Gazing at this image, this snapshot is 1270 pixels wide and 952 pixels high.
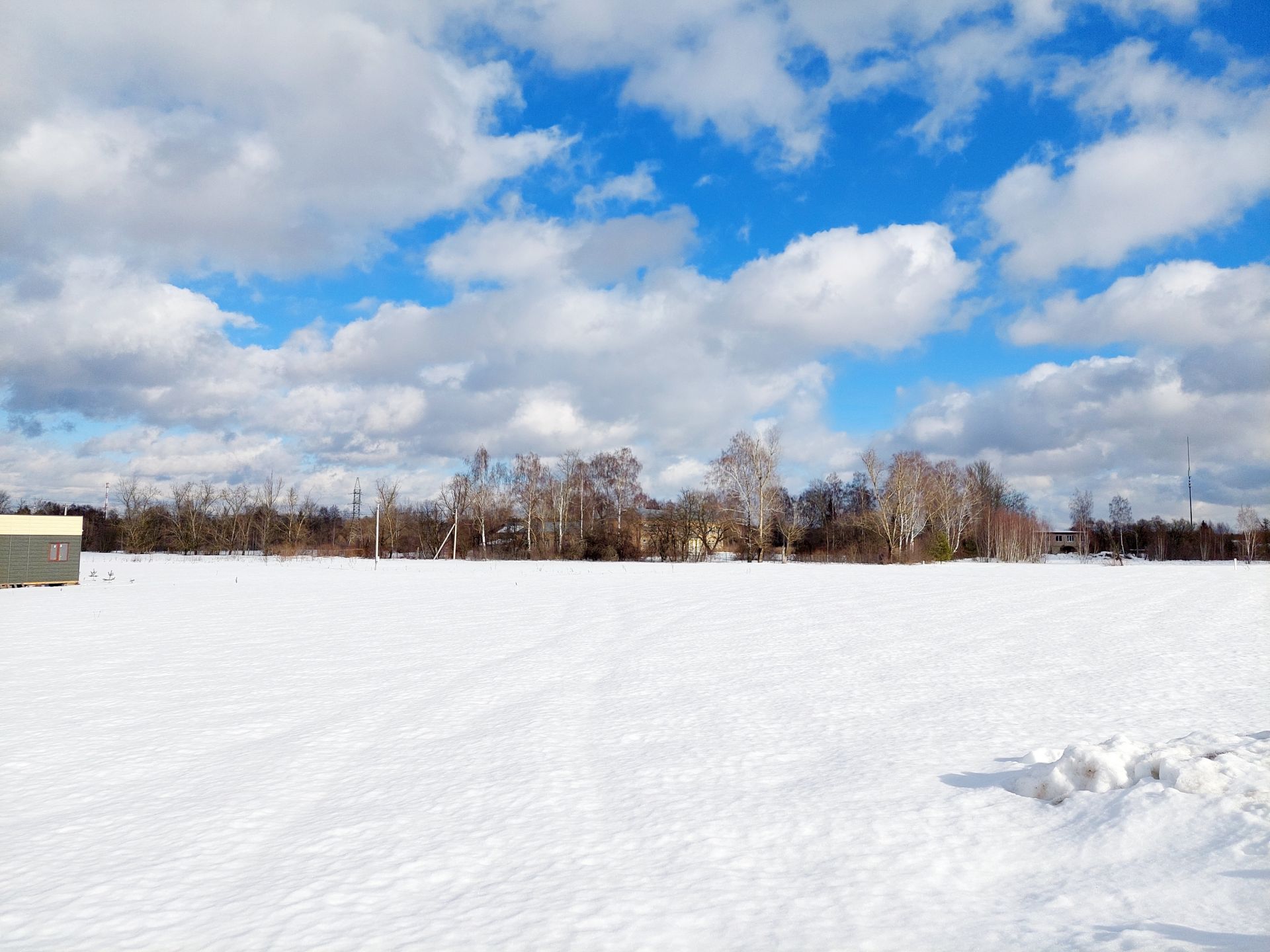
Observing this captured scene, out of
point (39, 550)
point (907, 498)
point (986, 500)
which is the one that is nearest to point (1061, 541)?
point (986, 500)

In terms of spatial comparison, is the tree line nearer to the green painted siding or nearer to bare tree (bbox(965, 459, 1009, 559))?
bare tree (bbox(965, 459, 1009, 559))

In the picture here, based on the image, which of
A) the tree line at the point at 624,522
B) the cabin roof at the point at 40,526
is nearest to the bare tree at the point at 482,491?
the tree line at the point at 624,522

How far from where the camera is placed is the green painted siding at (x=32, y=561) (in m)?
27.8

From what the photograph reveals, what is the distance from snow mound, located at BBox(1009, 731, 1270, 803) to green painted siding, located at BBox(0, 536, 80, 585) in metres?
32.9

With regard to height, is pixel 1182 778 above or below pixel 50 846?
above

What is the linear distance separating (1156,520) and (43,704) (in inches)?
4872

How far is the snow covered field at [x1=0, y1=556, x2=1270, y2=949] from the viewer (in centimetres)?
390

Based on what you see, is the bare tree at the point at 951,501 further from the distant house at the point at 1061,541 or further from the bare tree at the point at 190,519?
the bare tree at the point at 190,519

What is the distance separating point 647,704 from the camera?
8.72 meters

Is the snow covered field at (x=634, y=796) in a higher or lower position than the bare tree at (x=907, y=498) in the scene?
lower

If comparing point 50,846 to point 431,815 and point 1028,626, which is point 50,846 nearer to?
point 431,815

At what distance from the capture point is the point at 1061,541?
146m

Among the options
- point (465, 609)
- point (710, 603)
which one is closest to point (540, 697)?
point (465, 609)

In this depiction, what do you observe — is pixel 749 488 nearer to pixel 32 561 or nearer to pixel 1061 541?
pixel 32 561
